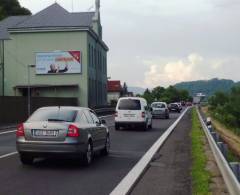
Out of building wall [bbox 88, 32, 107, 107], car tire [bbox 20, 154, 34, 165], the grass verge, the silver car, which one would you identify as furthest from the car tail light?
building wall [bbox 88, 32, 107, 107]

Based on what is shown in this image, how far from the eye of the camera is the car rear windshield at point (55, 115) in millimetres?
13273

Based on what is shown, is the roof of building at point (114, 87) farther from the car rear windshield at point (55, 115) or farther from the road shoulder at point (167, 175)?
the car rear windshield at point (55, 115)

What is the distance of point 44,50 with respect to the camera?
66.4 meters

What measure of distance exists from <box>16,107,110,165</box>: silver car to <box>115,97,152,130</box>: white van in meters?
16.8

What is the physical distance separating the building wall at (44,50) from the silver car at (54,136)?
52509mm

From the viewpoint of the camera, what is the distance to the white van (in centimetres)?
3036

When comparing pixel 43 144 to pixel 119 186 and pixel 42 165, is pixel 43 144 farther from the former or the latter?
pixel 119 186

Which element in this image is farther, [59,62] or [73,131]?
[59,62]

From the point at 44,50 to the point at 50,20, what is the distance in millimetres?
4764

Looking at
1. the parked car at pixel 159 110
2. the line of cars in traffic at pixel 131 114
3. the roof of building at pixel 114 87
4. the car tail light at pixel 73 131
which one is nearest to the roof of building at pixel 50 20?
the parked car at pixel 159 110

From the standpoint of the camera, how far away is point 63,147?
1276cm

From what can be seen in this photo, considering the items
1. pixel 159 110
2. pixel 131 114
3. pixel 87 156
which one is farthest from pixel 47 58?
pixel 87 156

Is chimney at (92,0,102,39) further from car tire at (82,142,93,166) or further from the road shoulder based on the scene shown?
car tire at (82,142,93,166)

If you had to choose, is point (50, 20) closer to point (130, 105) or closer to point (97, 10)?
point (97, 10)
